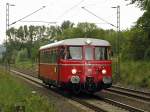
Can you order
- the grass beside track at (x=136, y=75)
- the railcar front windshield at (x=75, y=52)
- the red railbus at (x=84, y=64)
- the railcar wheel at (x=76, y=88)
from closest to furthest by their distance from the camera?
the red railbus at (x=84, y=64), the railcar front windshield at (x=75, y=52), the railcar wheel at (x=76, y=88), the grass beside track at (x=136, y=75)

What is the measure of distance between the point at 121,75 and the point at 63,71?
16.0 m

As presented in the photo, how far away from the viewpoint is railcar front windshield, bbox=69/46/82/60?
23.2m

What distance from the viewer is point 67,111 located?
18141 millimetres

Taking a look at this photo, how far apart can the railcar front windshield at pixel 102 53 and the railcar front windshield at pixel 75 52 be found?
857 millimetres

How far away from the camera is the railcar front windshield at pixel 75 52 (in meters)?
23.2

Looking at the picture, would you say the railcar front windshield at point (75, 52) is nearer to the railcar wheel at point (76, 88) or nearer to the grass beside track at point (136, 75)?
the railcar wheel at point (76, 88)

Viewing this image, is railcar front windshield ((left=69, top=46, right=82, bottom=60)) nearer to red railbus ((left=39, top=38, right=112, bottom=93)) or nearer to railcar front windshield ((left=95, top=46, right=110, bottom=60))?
red railbus ((left=39, top=38, right=112, bottom=93))

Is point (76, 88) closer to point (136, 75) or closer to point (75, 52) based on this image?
point (75, 52)

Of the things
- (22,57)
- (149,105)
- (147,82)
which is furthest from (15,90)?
(22,57)

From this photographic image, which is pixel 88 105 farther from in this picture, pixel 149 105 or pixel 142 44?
pixel 142 44

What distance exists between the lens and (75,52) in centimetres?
2333

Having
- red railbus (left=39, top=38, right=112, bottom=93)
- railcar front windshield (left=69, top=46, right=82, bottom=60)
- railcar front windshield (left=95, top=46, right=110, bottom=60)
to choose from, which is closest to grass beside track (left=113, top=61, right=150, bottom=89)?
railcar front windshield (left=95, top=46, right=110, bottom=60)

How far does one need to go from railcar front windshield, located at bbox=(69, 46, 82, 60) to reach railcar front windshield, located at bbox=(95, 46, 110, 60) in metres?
0.86

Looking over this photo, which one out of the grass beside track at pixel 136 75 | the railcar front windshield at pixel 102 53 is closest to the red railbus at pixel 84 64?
the railcar front windshield at pixel 102 53
